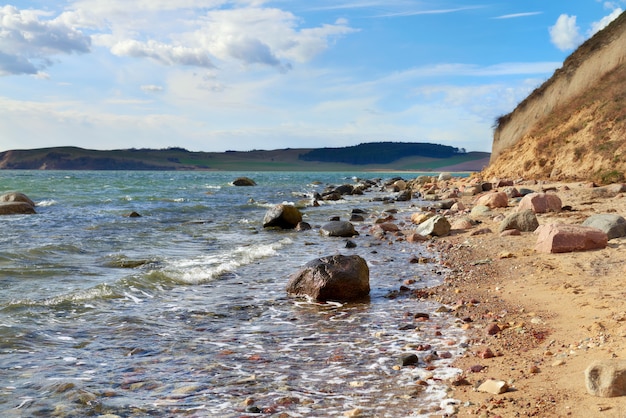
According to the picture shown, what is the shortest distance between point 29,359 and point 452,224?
12.3 meters

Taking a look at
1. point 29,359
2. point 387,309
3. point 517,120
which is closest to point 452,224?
point 387,309

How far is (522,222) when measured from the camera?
493 inches

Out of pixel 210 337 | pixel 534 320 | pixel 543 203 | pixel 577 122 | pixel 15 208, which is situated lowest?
pixel 210 337

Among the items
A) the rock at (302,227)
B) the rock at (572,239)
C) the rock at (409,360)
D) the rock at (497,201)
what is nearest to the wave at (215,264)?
the rock at (302,227)

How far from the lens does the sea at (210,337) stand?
4.65m

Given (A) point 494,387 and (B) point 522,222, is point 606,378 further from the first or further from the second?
(B) point 522,222

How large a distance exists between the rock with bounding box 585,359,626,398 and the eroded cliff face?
64.0 feet

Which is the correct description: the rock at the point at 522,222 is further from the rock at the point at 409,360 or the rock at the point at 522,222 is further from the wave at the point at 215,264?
the rock at the point at 409,360

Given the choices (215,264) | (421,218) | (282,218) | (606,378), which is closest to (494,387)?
(606,378)

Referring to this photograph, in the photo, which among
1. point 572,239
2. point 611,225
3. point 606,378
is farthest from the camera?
point 611,225

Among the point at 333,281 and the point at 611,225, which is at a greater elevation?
the point at 611,225

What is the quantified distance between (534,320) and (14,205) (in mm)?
21924

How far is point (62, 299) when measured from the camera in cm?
817

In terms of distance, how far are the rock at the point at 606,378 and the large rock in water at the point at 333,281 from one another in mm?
4590
